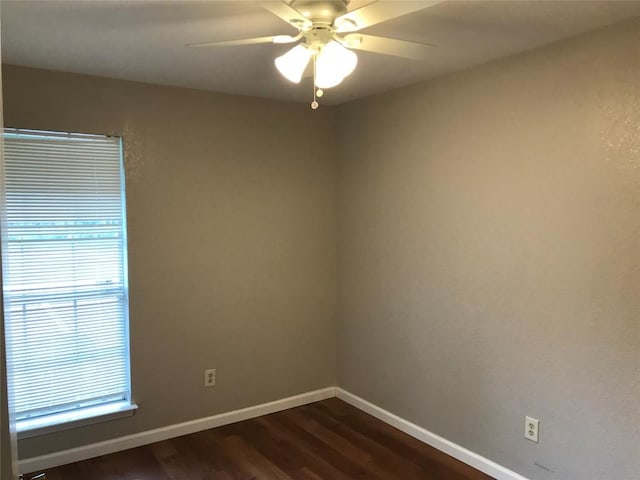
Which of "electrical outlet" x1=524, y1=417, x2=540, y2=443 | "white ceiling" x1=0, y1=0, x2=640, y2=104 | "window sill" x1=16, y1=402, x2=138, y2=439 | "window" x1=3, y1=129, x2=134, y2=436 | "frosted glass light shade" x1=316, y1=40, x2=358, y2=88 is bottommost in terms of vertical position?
"window sill" x1=16, y1=402, x2=138, y2=439

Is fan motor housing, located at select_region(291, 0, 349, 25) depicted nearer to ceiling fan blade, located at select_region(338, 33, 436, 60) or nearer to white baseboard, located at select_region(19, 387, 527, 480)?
ceiling fan blade, located at select_region(338, 33, 436, 60)

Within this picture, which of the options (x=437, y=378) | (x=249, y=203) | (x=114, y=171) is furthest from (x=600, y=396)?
(x=114, y=171)

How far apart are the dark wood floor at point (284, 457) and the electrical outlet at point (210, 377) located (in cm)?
32

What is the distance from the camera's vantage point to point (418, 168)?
3.20m

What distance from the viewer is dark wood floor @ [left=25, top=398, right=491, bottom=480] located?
2848 millimetres

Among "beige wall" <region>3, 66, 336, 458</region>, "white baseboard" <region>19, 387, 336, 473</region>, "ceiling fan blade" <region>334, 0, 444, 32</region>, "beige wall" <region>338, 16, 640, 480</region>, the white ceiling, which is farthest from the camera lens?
"beige wall" <region>3, 66, 336, 458</region>

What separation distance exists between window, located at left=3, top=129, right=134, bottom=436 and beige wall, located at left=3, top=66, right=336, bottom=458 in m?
0.10

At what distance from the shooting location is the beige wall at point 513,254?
222 cm

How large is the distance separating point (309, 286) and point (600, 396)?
83.2 inches

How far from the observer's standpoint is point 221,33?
88.0 inches

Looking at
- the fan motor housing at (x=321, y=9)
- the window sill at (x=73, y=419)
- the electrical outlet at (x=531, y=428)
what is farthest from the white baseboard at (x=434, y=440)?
the fan motor housing at (x=321, y=9)

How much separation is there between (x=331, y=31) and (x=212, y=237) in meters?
1.96

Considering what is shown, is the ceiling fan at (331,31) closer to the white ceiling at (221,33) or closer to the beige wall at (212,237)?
the white ceiling at (221,33)

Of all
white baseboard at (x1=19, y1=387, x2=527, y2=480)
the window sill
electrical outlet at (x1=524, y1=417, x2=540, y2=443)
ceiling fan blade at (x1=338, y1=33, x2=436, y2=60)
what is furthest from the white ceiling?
white baseboard at (x1=19, y1=387, x2=527, y2=480)
